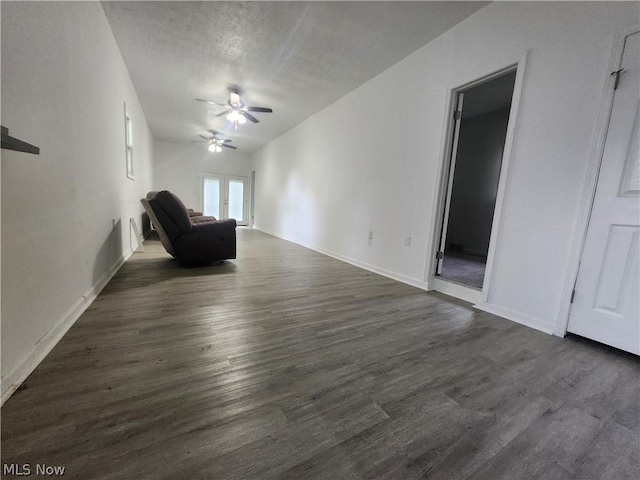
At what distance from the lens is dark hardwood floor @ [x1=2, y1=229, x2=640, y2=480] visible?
835 mm

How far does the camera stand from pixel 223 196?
343 inches

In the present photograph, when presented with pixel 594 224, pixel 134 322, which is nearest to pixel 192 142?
pixel 134 322

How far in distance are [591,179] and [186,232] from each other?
12.0ft

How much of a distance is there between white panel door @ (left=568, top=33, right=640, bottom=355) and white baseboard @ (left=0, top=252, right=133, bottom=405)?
124 inches

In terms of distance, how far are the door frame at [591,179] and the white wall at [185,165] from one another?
861cm

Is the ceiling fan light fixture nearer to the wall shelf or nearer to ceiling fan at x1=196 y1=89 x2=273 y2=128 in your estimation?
ceiling fan at x1=196 y1=89 x2=273 y2=128

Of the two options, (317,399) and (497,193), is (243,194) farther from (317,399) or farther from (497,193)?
(317,399)

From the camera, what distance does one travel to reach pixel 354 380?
124 centimetres

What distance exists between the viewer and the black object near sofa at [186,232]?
9.48ft

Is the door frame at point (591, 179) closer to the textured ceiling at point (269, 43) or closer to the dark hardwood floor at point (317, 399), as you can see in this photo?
the dark hardwood floor at point (317, 399)

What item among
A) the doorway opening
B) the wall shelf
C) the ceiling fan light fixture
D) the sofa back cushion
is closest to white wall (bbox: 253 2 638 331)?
the doorway opening

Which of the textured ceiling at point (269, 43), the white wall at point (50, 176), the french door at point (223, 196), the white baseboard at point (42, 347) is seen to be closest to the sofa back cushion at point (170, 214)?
the white wall at point (50, 176)

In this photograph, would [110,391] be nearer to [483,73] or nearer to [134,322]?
[134,322]

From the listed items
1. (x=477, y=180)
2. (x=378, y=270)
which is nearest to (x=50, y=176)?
(x=378, y=270)
